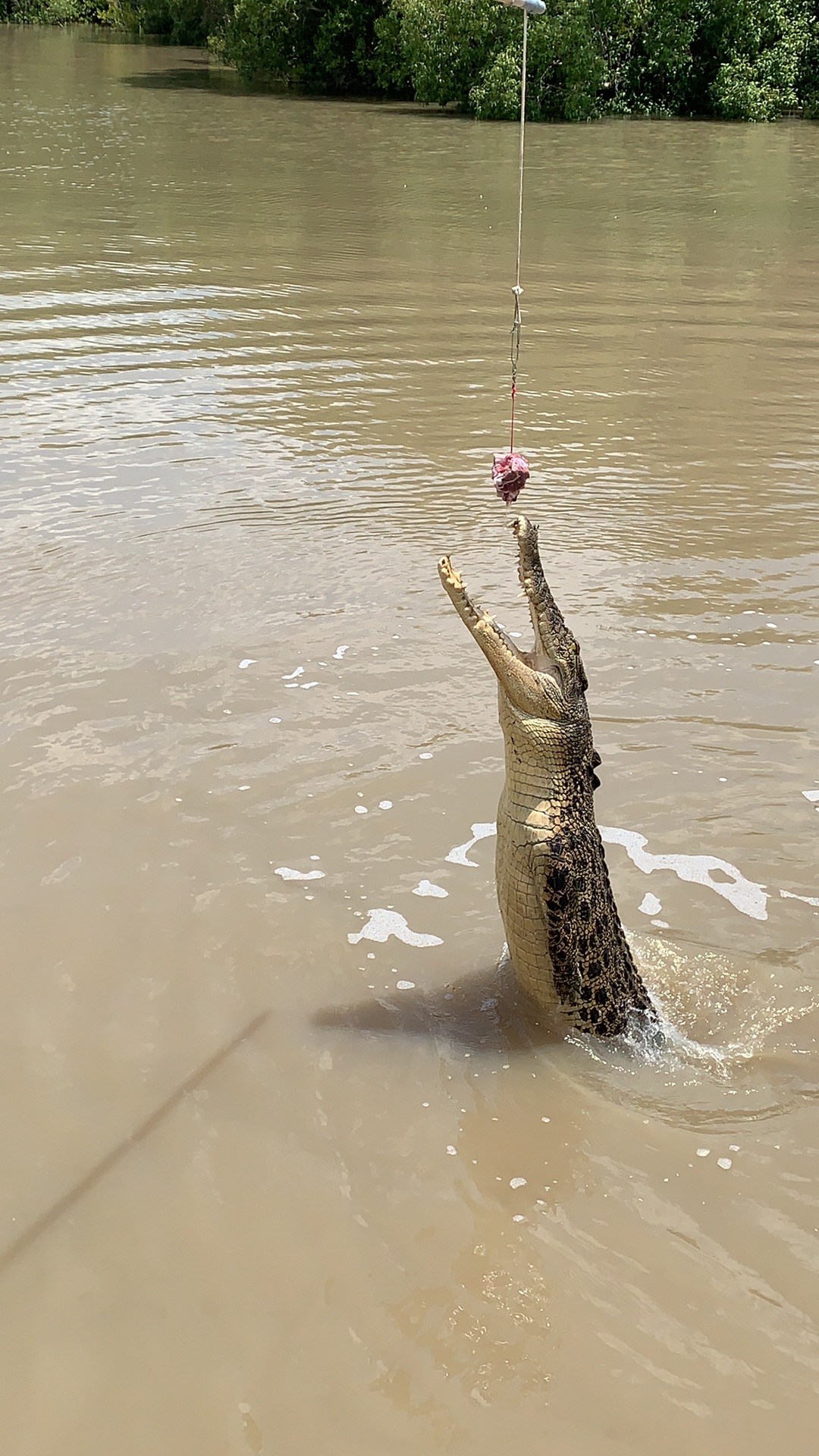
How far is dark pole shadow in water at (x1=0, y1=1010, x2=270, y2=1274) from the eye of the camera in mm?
3145

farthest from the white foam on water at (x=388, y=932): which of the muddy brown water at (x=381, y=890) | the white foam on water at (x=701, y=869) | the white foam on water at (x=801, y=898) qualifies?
the white foam on water at (x=801, y=898)

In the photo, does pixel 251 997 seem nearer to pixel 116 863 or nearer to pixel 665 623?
pixel 116 863

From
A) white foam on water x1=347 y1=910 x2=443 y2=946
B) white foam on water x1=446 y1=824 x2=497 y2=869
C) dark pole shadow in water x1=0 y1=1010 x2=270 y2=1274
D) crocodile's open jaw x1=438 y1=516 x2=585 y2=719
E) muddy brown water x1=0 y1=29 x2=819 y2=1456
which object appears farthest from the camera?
white foam on water x1=446 y1=824 x2=497 y2=869

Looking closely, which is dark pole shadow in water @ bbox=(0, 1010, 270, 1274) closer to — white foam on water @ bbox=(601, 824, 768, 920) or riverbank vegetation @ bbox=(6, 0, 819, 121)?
white foam on water @ bbox=(601, 824, 768, 920)

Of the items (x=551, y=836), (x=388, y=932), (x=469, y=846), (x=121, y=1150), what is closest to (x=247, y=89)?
(x=469, y=846)

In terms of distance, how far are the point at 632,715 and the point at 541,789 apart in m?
2.00

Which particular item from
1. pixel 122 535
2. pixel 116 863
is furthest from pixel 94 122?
pixel 116 863

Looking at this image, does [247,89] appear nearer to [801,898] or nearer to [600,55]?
[600,55]

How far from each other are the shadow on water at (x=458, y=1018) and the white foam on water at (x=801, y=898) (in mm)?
1199

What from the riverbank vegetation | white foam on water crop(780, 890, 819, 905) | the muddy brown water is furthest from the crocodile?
the riverbank vegetation

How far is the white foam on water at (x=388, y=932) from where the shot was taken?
4.39 m

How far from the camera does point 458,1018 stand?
4.07 m

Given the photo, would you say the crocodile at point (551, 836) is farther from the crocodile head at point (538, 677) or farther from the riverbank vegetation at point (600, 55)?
the riverbank vegetation at point (600, 55)

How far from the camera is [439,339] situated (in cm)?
1064
